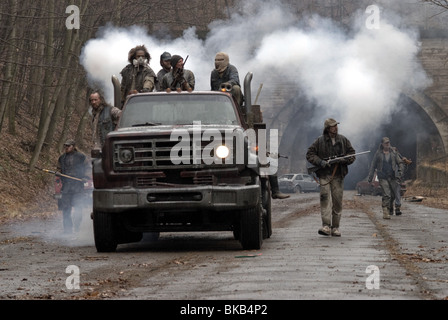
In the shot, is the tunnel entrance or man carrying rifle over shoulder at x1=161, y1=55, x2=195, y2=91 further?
the tunnel entrance

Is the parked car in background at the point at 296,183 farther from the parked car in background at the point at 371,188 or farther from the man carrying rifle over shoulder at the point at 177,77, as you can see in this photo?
the man carrying rifle over shoulder at the point at 177,77

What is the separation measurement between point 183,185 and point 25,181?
713 inches

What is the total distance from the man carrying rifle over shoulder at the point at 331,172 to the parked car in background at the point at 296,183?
1507 inches

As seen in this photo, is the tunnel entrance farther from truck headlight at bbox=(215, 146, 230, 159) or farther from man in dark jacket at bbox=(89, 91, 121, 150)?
truck headlight at bbox=(215, 146, 230, 159)

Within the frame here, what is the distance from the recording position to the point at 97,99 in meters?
15.0

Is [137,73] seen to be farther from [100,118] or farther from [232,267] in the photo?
[232,267]

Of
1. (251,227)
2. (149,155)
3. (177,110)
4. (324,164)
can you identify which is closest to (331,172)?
(324,164)

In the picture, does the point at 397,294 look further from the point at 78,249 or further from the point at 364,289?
the point at 78,249

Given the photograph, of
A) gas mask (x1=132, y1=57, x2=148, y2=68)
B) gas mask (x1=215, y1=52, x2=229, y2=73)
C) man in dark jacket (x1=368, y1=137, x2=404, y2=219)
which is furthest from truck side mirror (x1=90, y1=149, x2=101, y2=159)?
man in dark jacket (x1=368, y1=137, x2=404, y2=219)

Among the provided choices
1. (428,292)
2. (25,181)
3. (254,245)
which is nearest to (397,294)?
(428,292)

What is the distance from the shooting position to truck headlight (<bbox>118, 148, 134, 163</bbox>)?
1248 centimetres

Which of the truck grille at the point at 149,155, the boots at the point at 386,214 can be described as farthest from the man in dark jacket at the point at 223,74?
the boots at the point at 386,214

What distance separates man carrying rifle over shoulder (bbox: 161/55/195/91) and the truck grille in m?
2.56

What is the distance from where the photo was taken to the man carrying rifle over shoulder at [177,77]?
1502cm
